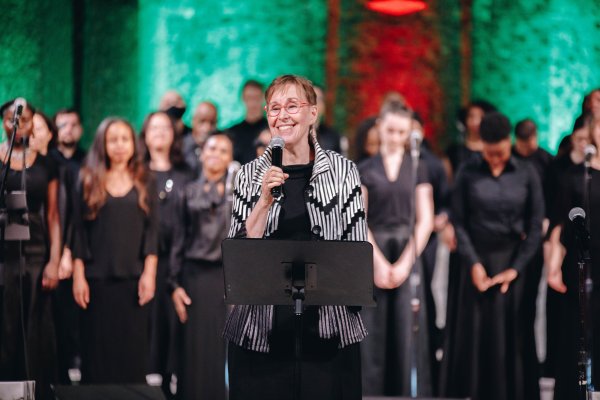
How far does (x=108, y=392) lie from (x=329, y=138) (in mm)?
3548

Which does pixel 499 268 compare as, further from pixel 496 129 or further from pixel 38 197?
pixel 38 197

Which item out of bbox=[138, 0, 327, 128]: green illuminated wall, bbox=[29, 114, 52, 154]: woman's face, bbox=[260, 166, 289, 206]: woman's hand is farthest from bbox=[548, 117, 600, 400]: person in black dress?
bbox=[138, 0, 327, 128]: green illuminated wall

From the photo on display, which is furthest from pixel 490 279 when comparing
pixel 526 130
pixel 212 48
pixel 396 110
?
pixel 212 48

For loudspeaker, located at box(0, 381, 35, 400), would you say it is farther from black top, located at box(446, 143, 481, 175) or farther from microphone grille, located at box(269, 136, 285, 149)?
black top, located at box(446, 143, 481, 175)

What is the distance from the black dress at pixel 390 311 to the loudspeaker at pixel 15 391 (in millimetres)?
2357

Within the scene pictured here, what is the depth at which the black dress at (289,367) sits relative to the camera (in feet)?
12.0

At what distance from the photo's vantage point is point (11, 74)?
696 cm

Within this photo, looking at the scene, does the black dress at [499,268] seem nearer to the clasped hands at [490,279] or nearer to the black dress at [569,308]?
the clasped hands at [490,279]

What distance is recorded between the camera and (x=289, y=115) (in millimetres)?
3699

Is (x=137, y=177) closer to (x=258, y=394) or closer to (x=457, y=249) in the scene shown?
(x=457, y=249)

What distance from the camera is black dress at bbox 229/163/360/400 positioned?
3.66m

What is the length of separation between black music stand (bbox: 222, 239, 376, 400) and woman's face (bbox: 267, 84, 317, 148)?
0.41 m

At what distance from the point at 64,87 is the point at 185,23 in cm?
164

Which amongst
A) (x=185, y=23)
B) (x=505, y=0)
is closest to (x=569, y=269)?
(x=505, y=0)
